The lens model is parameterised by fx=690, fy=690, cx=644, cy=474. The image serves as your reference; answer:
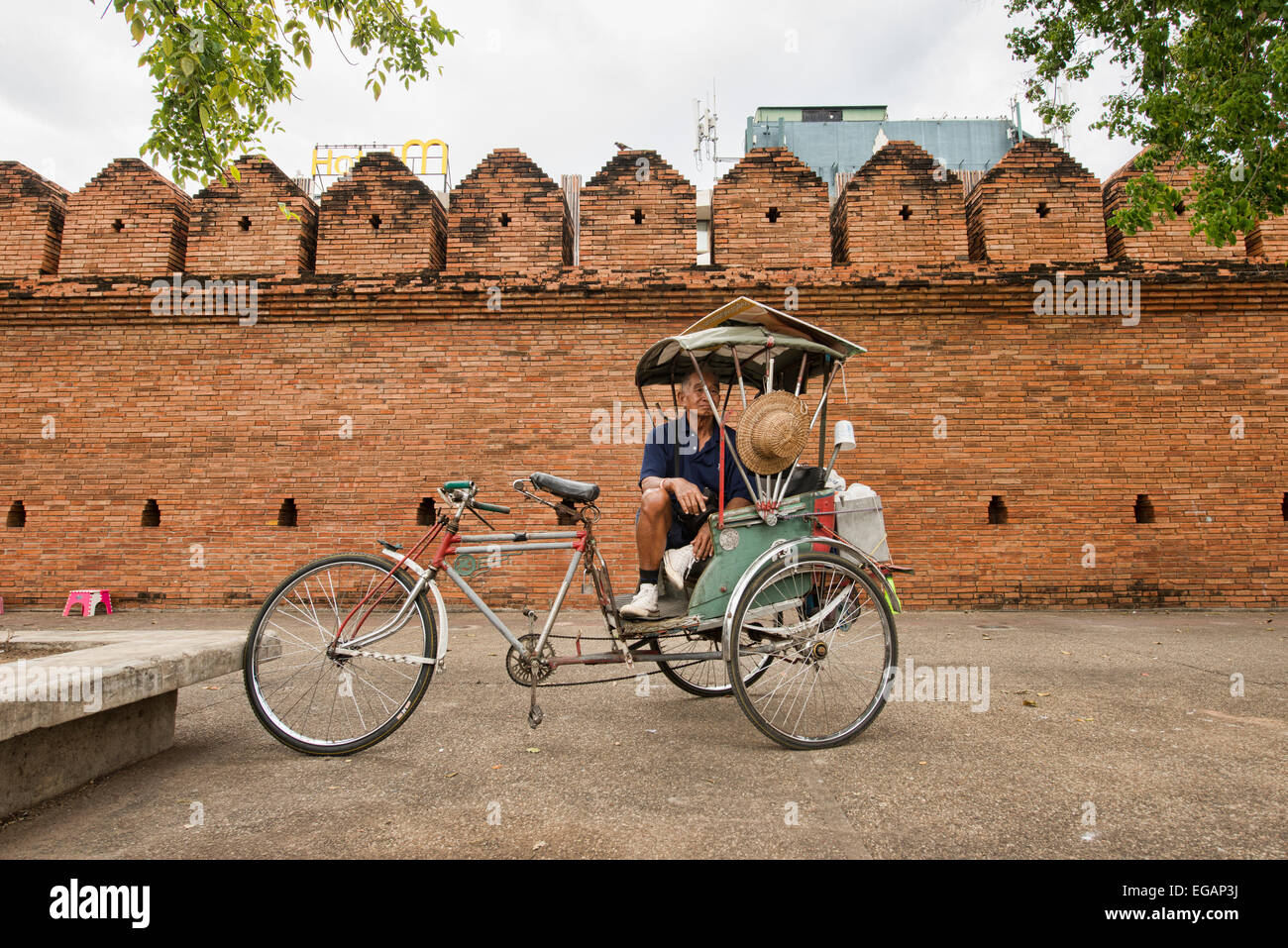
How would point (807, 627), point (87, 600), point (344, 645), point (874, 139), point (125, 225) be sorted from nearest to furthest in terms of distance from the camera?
point (344, 645) → point (807, 627) → point (87, 600) → point (125, 225) → point (874, 139)

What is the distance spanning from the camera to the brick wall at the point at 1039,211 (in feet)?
24.9

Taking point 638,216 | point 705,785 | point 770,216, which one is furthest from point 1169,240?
point 705,785

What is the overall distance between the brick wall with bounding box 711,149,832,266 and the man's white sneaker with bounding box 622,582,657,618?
5281mm

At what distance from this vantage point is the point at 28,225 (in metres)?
7.95

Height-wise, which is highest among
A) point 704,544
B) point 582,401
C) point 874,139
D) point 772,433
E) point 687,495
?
point 874,139

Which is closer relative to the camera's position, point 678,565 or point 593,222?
point 678,565

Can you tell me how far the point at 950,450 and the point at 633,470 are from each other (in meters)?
3.39

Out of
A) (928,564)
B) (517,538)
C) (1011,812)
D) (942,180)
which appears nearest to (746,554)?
(517,538)

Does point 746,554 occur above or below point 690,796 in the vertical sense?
above

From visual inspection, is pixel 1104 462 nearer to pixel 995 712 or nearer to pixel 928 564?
pixel 928 564

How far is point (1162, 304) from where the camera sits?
7.45 metres

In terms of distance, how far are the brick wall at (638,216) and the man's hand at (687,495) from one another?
16.1ft

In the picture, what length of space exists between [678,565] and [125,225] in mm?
8242

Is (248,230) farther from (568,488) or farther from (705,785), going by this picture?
(705,785)
